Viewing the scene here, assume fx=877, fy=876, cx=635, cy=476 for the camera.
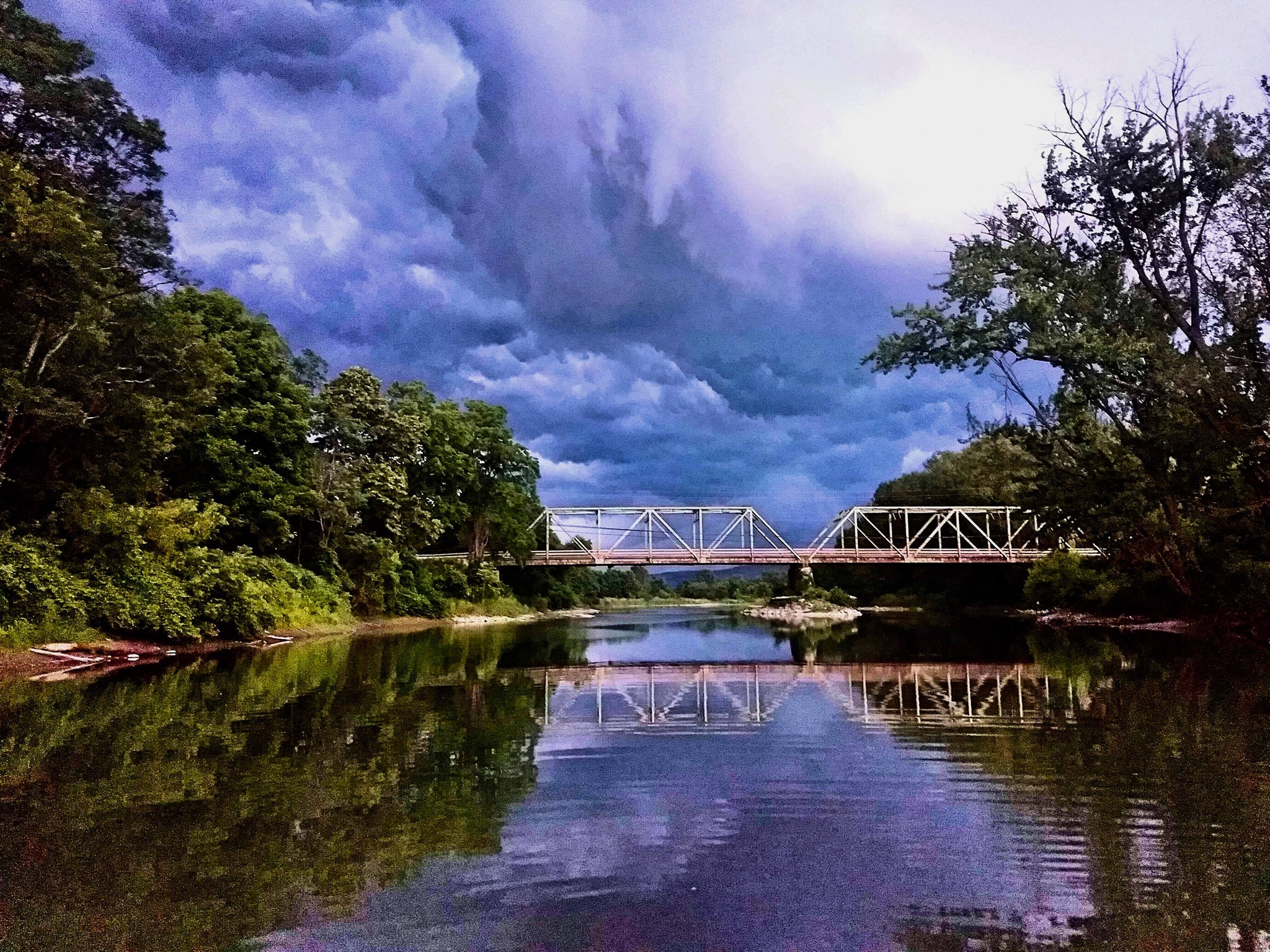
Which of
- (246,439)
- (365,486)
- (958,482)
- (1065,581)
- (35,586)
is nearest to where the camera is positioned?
(35,586)

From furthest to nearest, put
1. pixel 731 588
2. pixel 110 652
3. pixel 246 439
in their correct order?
1. pixel 731 588
2. pixel 246 439
3. pixel 110 652

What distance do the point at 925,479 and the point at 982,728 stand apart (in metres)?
77.1

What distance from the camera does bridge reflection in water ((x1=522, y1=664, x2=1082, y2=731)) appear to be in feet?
45.3

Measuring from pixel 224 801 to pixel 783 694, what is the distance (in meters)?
11.5

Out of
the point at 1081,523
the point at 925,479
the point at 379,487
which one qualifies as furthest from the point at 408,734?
the point at 925,479

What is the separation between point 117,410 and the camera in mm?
24094

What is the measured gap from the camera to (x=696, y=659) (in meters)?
28.2

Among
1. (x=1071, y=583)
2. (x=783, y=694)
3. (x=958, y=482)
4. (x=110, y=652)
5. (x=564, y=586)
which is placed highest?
(x=958, y=482)

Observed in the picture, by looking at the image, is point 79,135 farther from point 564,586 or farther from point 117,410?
point 564,586

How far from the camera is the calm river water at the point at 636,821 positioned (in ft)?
17.5

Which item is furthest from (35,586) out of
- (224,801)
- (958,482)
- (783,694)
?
(958,482)

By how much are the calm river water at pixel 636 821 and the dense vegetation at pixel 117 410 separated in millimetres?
7605

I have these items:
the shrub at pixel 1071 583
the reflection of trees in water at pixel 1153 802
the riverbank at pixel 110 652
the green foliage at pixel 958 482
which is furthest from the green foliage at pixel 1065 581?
the riverbank at pixel 110 652

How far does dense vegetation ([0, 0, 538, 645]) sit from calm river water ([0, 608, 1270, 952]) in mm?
7605
